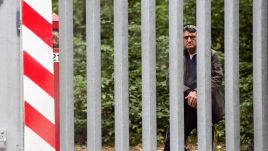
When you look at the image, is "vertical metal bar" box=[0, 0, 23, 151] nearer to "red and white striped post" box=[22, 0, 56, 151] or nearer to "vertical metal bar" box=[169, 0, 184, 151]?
"red and white striped post" box=[22, 0, 56, 151]

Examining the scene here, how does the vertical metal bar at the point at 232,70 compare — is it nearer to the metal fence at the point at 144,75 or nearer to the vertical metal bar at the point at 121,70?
the metal fence at the point at 144,75

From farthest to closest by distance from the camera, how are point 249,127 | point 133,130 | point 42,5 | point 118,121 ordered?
1. point 133,130
2. point 249,127
3. point 118,121
4. point 42,5

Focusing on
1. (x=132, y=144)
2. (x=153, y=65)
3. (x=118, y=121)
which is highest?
(x=153, y=65)

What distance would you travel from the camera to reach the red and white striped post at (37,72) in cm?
429

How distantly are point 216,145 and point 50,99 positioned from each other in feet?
19.0

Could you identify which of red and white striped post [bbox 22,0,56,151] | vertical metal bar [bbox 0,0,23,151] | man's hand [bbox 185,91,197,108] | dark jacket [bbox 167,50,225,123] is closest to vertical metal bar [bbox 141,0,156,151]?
red and white striped post [bbox 22,0,56,151]

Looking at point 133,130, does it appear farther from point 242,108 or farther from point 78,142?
point 242,108

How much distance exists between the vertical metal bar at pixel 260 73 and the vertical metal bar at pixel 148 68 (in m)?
0.67

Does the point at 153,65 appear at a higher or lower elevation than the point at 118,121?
higher

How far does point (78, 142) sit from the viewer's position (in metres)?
10.3

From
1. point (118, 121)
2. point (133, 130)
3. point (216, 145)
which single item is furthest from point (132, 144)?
point (118, 121)

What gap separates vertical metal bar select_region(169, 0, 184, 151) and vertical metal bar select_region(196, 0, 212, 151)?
0.12 meters

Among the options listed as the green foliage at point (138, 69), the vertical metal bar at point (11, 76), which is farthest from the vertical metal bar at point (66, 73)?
the green foliage at point (138, 69)

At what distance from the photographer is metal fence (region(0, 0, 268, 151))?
441 cm
